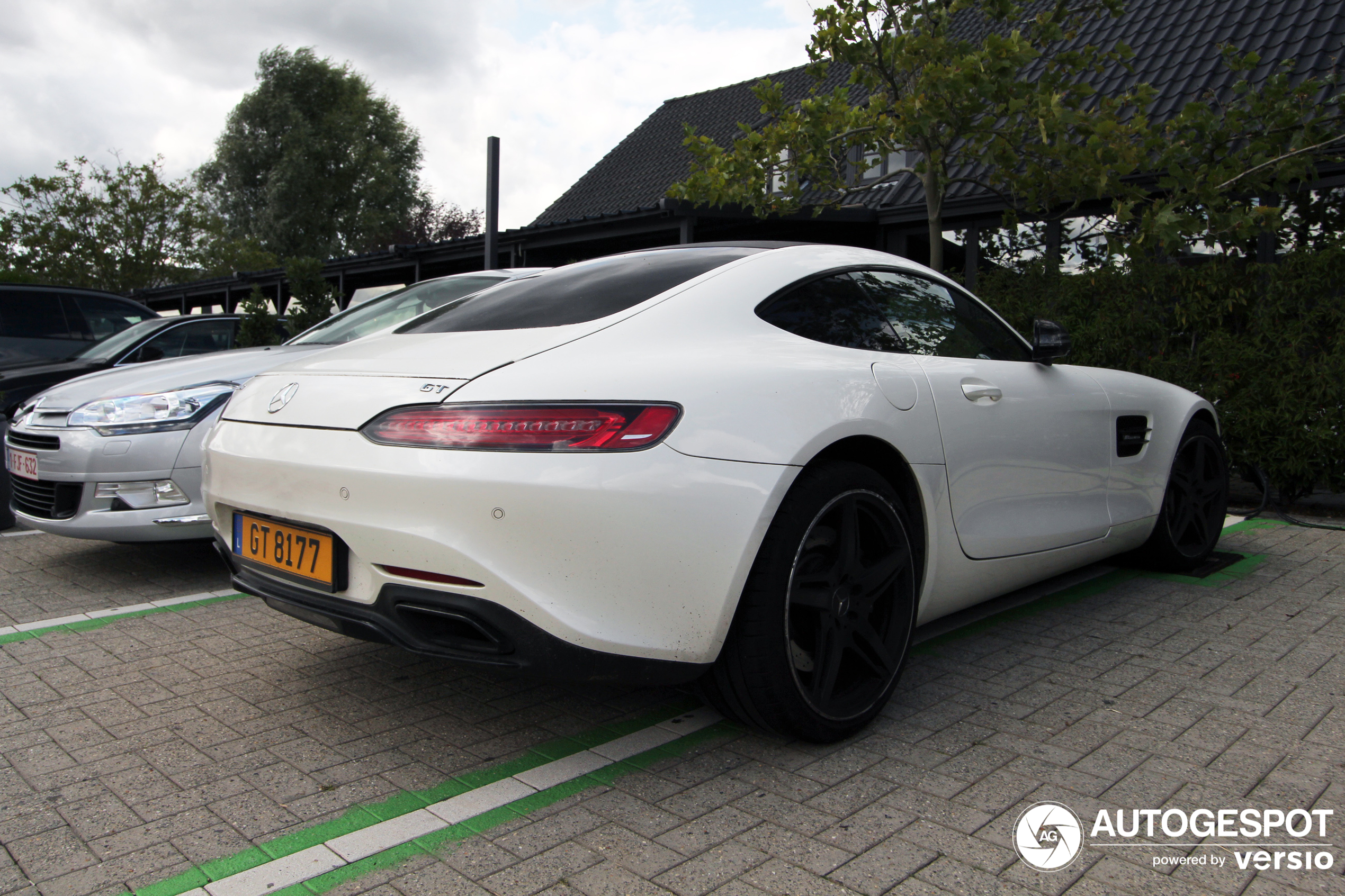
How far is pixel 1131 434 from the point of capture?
4180 mm

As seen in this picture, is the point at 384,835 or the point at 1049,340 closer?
the point at 384,835

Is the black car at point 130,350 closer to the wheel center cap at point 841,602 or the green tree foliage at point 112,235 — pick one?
the wheel center cap at point 841,602

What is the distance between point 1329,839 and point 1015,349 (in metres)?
2.06

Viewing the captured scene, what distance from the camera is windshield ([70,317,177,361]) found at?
799 centimetres

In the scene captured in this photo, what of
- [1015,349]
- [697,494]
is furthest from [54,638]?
[1015,349]

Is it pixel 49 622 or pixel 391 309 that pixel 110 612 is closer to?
pixel 49 622

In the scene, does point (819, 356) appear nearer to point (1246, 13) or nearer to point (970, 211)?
point (970, 211)

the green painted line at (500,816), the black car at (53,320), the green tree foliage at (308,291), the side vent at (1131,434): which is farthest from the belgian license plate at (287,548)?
the green tree foliage at (308,291)

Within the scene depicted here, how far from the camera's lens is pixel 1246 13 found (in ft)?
39.8

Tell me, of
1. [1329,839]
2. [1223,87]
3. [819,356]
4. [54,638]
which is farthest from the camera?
[1223,87]

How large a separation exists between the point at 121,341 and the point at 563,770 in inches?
299

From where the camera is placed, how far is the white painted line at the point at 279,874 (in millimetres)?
1956

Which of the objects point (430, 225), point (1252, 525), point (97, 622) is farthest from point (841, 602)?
point (430, 225)

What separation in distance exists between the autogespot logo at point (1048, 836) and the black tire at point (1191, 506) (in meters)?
2.65
